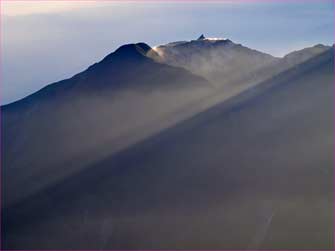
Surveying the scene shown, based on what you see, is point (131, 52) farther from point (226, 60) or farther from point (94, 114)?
point (226, 60)

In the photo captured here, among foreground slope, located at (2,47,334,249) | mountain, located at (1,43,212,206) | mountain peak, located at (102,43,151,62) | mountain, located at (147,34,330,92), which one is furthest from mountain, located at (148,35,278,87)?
foreground slope, located at (2,47,334,249)

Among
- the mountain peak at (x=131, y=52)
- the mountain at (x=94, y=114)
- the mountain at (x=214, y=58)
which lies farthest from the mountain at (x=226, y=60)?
the mountain at (x=94, y=114)

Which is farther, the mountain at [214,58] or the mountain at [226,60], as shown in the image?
the mountain at [214,58]

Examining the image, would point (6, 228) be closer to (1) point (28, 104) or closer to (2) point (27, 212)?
(2) point (27, 212)

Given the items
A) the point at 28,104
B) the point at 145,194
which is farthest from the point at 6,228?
the point at 28,104

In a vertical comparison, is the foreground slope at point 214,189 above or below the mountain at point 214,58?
below

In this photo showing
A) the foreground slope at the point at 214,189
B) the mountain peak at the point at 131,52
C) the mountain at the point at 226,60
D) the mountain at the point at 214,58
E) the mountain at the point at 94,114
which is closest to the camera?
the foreground slope at the point at 214,189

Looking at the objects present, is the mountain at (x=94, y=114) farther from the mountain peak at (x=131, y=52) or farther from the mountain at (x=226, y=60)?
the mountain at (x=226, y=60)
